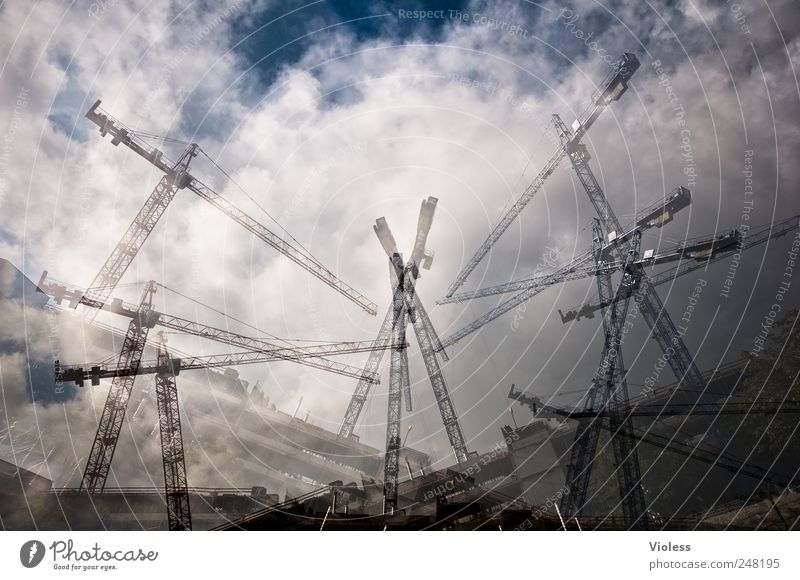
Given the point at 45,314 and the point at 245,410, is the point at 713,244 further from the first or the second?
the point at 45,314

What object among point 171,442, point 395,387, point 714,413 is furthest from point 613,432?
point 171,442

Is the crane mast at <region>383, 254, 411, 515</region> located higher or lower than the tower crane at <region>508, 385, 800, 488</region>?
higher

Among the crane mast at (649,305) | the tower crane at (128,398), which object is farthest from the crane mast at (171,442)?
the crane mast at (649,305)

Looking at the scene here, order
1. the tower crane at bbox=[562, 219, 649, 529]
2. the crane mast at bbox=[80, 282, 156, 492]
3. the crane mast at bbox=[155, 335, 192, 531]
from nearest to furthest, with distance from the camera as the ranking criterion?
1. the tower crane at bbox=[562, 219, 649, 529]
2. the crane mast at bbox=[155, 335, 192, 531]
3. the crane mast at bbox=[80, 282, 156, 492]

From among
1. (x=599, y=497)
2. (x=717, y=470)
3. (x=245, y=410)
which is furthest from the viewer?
(x=245, y=410)

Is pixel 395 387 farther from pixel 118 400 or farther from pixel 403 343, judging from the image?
pixel 118 400

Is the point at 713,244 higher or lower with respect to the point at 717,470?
higher

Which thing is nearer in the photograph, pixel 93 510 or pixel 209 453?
pixel 93 510

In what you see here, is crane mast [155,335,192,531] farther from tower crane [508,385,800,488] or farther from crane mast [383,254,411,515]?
tower crane [508,385,800,488]

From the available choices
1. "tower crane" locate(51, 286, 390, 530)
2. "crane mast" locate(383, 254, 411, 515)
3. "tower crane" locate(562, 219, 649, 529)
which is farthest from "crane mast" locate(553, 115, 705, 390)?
"tower crane" locate(51, 286, 390, 530)

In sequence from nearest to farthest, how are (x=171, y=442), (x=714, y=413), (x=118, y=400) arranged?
(x=714, y=413) → (x=171, y=442) → (x=118, y=400)
